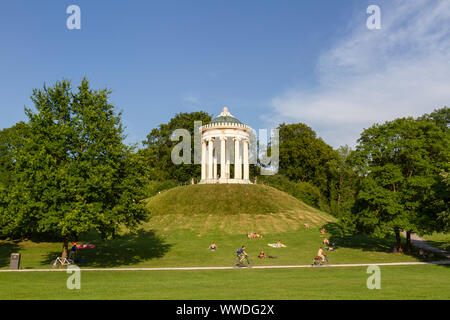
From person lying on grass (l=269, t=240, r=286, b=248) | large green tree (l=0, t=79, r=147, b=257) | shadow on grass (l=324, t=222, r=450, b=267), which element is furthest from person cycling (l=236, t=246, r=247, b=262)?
shadow on grass (l=324, t=222, r=450, b=267)

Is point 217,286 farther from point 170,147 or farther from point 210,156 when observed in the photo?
point 170,147

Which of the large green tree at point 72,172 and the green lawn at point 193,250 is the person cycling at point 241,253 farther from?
the large green tree at point 72,172

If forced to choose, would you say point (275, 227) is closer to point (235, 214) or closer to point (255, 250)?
point (235, 214)

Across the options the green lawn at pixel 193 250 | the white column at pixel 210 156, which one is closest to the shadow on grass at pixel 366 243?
the green lawn at pixel 193 250

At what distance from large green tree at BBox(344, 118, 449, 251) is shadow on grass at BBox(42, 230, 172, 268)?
19.3 meters

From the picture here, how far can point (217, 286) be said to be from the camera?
Result: 16.6 metres

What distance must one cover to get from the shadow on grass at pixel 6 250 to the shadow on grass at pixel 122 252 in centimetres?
289

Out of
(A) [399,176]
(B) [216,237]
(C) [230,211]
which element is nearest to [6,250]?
(B) [216,237]

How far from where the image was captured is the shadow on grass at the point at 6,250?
2777 centimetres

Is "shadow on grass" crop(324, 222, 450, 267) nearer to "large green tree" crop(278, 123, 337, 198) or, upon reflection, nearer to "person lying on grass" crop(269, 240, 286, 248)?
"person lying on grass" crop(269, 240, 286, 248)

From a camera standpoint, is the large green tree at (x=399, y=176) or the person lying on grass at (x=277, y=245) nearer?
the large green tree at (x=399, y=176)

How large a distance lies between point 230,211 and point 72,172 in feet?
102
